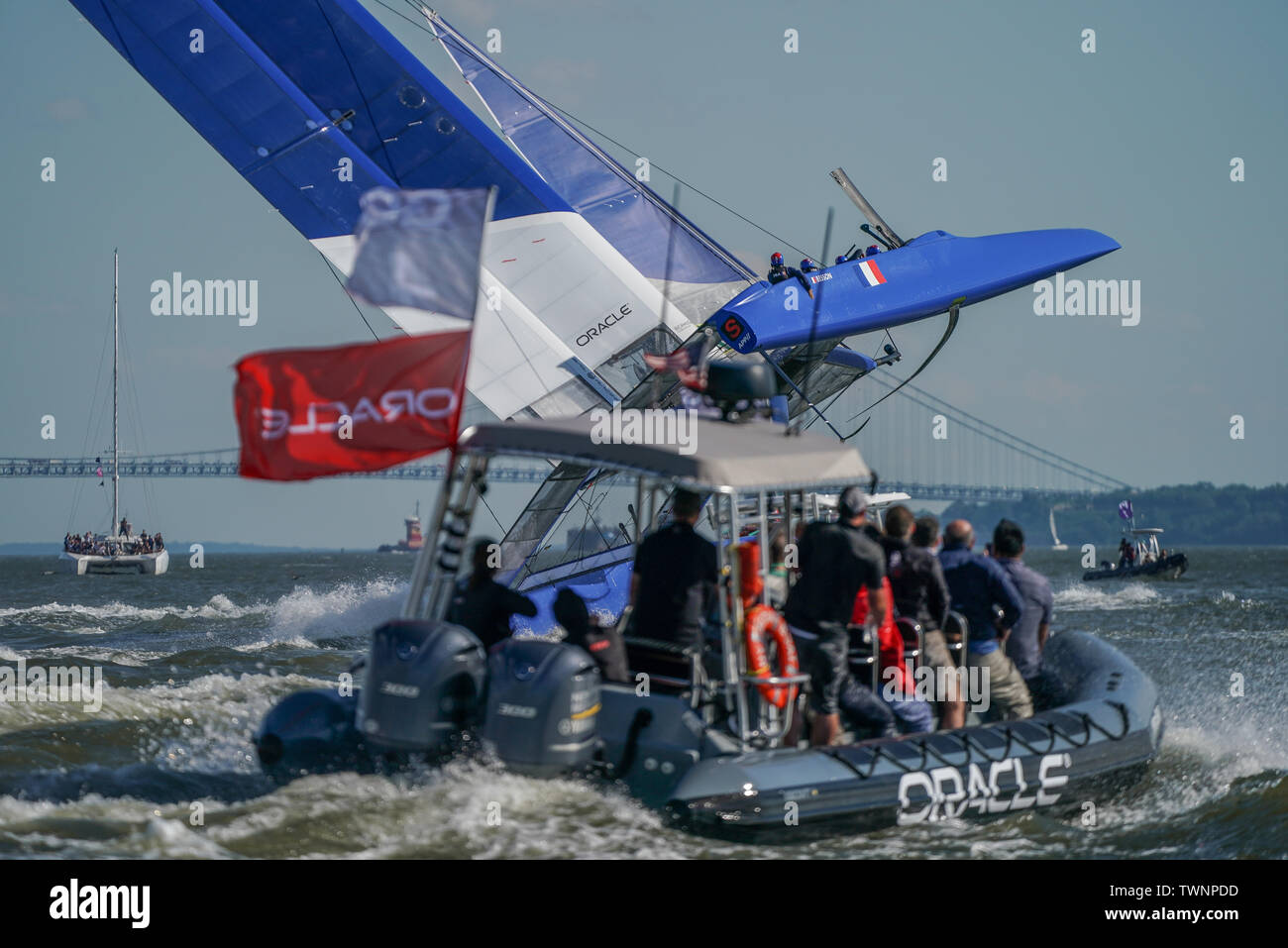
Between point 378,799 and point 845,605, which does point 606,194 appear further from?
point 378,799

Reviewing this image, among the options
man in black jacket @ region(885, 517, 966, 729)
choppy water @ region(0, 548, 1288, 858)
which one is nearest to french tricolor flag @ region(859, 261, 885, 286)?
choppy water @ region(0, 548, 1288, 858)

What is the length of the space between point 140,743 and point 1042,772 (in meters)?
5.74

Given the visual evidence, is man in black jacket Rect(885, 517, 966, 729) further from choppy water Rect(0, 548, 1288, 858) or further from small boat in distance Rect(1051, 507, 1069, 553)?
small boat in distance Rect(1051, 507, 1069, 553)

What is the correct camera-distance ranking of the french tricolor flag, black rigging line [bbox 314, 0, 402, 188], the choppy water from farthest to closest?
1. black rigging line [bbox 314, 0, 402, 188]
2. the french tricolor flag
3. the choppy water

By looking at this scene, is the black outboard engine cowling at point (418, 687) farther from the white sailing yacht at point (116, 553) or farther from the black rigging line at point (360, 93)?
the white sailing yacht at point (116, 553)

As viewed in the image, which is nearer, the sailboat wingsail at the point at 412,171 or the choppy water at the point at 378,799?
the choppy water at the point at 378,799

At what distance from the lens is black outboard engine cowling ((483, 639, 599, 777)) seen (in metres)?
6.57

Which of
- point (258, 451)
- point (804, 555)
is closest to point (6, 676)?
point (258, 451)

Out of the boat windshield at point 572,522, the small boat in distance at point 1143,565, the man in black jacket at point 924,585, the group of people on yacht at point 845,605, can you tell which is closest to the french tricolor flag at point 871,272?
the boat windshield at point 572,522

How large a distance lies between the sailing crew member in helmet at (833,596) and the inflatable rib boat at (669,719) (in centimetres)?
17

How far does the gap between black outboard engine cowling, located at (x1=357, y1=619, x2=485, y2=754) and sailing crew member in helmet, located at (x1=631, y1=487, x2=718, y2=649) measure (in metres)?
0.97

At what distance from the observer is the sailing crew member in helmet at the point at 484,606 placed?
7527mm
